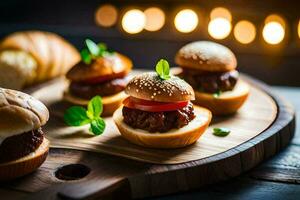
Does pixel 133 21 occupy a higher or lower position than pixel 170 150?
higher

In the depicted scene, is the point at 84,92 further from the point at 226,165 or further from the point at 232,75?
the point at 226,165

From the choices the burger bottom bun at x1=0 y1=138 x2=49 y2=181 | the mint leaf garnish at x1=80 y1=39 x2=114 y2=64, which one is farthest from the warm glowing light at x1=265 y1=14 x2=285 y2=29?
the burger bottom bun at x1=0 y1=138 x2=49 y2=181

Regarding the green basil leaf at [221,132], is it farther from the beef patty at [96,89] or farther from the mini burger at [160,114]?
the beef patty at [96,89]

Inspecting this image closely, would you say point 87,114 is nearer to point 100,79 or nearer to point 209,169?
point 100,79

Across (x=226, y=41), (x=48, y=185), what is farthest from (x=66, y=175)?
(x=226, y=41)

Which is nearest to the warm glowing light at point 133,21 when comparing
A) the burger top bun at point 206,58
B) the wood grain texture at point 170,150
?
Result: the wood grain texture at point 170,150

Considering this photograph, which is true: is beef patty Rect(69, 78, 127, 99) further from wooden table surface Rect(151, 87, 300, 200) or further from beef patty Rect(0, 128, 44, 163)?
wooden table surface Rect(151, 87, 300, 200)

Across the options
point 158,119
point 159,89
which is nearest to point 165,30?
point 159,89

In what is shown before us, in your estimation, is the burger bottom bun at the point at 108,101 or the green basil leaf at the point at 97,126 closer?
the green basil leaf at the point at 97,126
